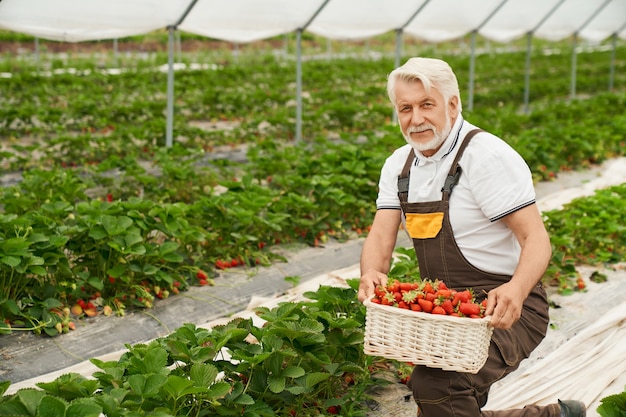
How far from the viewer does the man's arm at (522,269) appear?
7.35 ft

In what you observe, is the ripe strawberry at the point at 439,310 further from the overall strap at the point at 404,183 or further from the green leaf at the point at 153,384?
the green leaf at the point at 153,384

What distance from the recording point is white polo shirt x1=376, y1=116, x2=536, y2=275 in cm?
239

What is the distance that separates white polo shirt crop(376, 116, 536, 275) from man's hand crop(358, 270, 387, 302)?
28 centimetres

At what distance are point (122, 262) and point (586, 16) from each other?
36.4 ft

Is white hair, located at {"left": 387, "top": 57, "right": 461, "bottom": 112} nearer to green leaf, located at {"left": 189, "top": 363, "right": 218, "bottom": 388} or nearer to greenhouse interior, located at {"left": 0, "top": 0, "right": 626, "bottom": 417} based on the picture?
greenhouse interior, located at {"left": 0, "top": 0, "right": 626, "bottom": 417}

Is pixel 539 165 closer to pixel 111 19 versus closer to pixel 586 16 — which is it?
pixel 111 19

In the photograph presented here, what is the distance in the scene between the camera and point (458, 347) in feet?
7.25

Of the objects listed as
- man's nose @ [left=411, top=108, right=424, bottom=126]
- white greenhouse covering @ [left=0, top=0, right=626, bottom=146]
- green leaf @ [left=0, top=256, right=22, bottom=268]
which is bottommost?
green leaf @ [left=0, top=256, right=22, bottom=268]

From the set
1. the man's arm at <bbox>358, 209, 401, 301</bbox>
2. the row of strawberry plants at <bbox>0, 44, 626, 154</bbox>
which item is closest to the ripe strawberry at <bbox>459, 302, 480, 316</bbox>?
the man's arm at <bbox>358, 209, 401, 301</bbox>

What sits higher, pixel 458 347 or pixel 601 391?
pixel 458 347

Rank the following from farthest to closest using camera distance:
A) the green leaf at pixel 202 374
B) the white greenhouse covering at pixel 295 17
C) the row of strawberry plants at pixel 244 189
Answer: the white greenhouse covering at pixel 295 17
the row of strawberry plants at pixel 244 189
the green leaf at pixel 202 374

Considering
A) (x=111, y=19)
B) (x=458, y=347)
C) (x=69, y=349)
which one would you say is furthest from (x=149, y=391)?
(x=111, y=19)

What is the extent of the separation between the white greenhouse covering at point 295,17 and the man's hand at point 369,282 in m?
4.57

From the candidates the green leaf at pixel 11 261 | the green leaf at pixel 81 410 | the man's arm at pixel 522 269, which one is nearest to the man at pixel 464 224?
the man's arm at pixel 522 269
